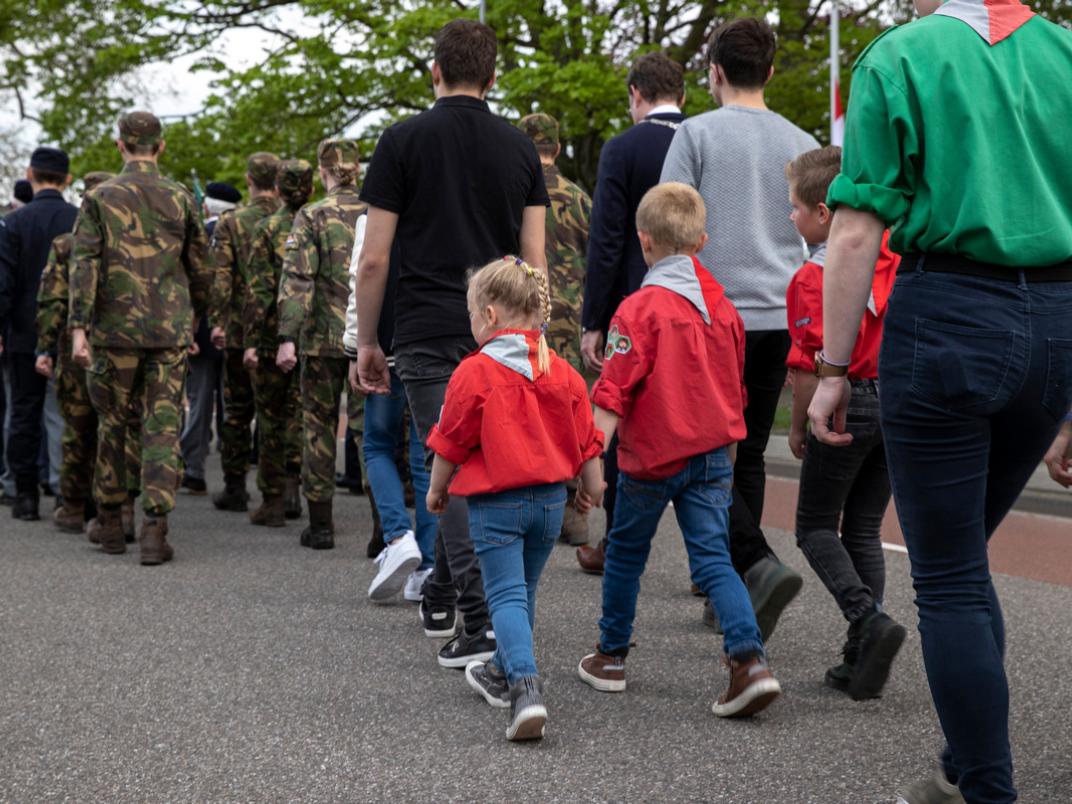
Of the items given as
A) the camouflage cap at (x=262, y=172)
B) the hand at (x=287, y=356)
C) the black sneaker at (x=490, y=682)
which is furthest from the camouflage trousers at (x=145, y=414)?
the black sneaker at (x=490, y=682)

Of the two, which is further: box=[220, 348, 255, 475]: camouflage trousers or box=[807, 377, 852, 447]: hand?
box=[220, 348, 255, 475]: camouflage trousers

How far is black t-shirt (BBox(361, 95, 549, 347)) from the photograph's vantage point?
5.11 meters

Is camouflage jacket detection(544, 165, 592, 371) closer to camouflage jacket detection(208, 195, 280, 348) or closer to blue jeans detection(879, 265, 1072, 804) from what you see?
camouflage jacket detection(208, 195, 280, 348)

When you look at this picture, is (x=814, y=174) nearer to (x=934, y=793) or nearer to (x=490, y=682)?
(x=490, y=682)

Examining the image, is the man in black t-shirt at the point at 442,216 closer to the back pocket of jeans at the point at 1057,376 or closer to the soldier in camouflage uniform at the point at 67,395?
the back pocket of jeans at the point at 1057,376

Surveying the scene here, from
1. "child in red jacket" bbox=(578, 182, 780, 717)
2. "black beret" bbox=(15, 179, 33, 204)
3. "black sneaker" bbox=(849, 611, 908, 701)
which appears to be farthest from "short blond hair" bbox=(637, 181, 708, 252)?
"black beret" bbox=(15, 179, 33, 204)

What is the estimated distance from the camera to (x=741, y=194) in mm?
5406

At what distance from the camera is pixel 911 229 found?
303cm

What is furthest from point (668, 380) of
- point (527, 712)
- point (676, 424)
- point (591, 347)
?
point (591, 347)

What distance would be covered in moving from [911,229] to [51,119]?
85.6ft

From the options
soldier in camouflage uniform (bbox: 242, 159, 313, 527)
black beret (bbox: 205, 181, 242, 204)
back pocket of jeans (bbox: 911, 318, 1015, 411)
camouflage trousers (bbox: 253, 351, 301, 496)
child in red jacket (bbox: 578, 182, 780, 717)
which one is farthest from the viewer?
black beret (bbox: 205, 181, 242, 204)

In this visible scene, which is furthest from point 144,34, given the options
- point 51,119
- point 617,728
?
point 617,728

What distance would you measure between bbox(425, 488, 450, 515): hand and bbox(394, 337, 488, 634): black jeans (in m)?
0.35

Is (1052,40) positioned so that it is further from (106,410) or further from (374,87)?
(374,87)
